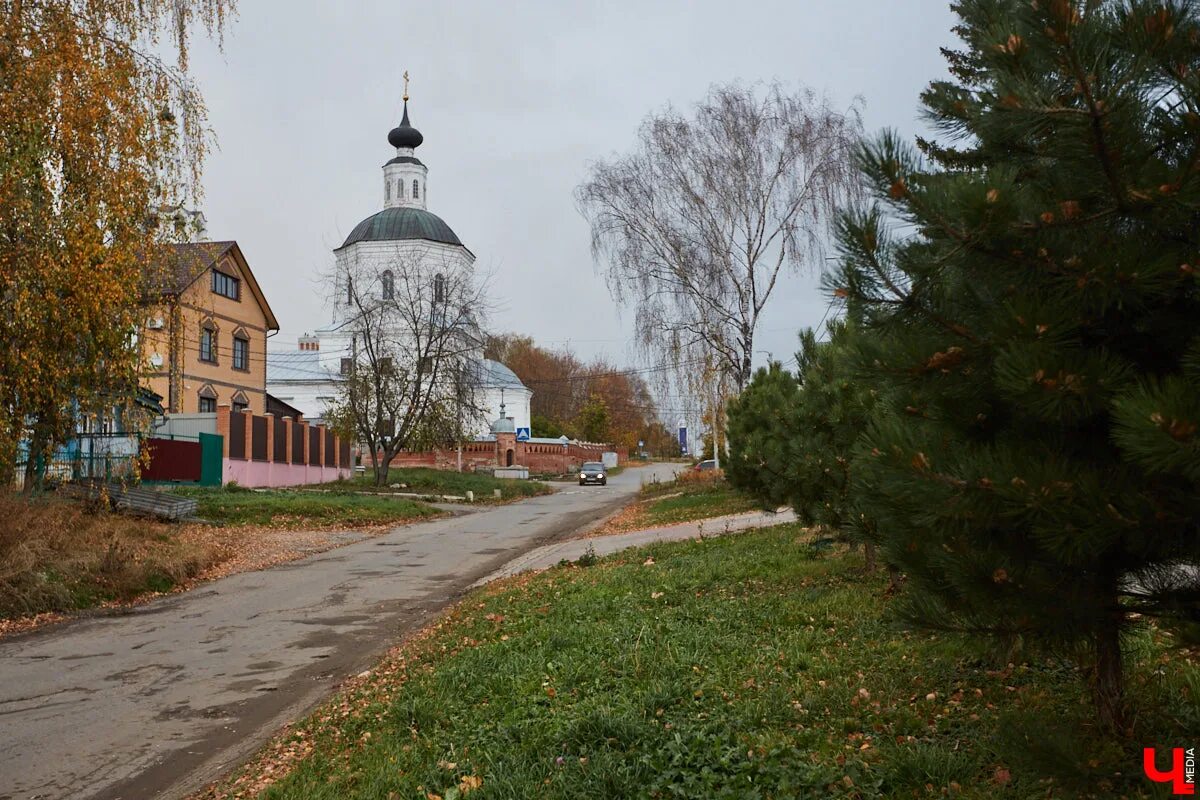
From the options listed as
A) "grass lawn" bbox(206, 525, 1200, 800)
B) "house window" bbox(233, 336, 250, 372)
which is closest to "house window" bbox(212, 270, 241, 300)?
"house window" bbox(233, 336, 250, 372)

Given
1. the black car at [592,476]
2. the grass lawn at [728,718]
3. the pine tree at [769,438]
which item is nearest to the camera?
the grass lawn at [728,718]

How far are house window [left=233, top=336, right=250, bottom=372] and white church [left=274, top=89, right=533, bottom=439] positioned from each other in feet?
44.3

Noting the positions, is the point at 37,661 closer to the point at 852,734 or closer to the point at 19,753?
the point at 19,753

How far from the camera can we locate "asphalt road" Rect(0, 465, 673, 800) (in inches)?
228

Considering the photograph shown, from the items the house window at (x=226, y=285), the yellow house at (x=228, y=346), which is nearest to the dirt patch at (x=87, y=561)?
the yellow house at (x=228, y=346)

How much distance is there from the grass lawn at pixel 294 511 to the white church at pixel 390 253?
96.5 feet

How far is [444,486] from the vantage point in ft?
124

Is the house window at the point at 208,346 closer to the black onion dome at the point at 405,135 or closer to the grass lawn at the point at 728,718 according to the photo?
the black onion dome at the point at 405,135

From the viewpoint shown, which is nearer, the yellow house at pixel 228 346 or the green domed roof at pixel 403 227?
the yellow house at pixel 228 346

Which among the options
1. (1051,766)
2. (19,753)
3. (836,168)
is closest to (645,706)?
(1051,766)

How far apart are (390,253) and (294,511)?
128ft

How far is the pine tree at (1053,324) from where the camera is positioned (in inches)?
106

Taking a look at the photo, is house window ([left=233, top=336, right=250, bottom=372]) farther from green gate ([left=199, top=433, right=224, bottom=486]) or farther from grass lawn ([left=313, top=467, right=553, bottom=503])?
green gate ([left=199, top=433, right=224, bottom=486])

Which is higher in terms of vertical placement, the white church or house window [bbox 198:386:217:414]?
the white church
